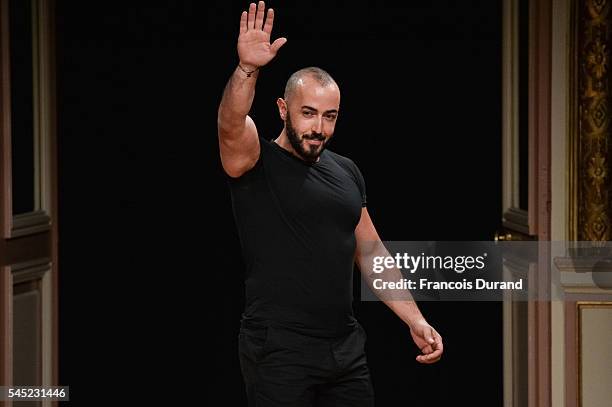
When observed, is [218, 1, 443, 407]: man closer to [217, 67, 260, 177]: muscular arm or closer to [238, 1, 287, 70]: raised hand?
[217, 67, 260, 177]: muscular arm

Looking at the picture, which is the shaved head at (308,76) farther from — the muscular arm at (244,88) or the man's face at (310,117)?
the muscular arm at (244,88)

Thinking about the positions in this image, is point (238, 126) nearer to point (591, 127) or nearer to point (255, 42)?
point (255, 42)

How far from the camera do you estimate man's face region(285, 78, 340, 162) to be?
342 cm

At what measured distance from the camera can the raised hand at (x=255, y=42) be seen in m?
3.14

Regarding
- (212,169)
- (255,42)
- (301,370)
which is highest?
(255,42)

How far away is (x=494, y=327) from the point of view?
5.00 meters

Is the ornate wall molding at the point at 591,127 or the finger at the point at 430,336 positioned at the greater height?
the ornate wall molding at the point at 591,127

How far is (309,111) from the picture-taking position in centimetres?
347

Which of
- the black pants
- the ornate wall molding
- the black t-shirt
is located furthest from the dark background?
the black pants

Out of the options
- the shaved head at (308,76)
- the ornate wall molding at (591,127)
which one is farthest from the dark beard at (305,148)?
the ornate wall molding at (591,127)

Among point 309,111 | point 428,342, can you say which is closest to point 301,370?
point 428,342

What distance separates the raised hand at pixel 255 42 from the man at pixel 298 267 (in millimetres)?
168

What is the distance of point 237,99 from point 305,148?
0.31 metres

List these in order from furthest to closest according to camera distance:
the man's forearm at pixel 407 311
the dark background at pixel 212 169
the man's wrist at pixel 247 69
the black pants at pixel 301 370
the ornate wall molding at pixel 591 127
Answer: the dark background at pixel 212 169, the ornate wall molding at pixel 591 127, the man's forearm at pixel 407 311, the black pants at pixel 301 370, the man's wrist at pixel 247 69
